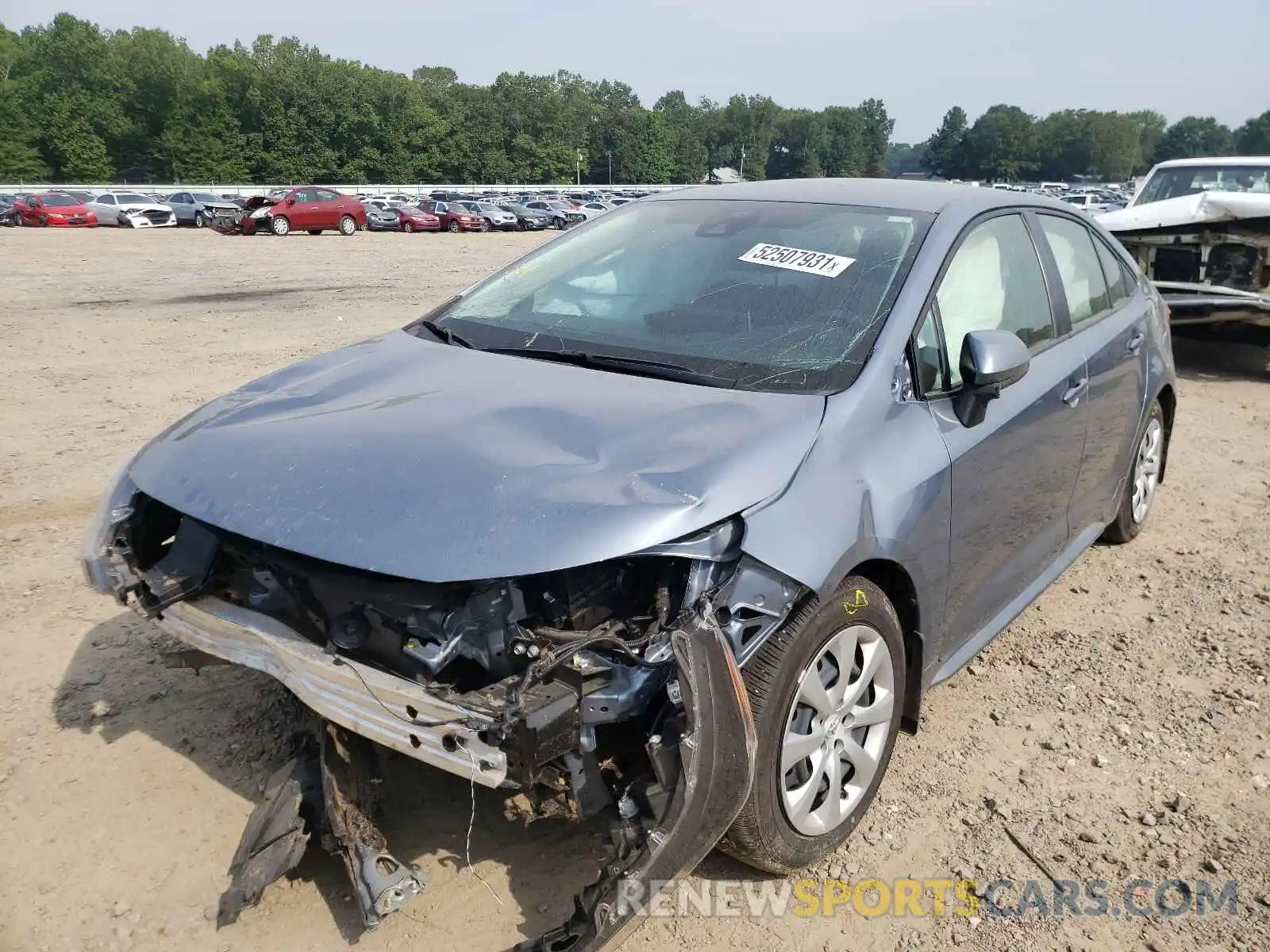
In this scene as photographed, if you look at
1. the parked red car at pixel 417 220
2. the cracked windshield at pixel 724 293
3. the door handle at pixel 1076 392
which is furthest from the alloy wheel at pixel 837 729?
the parked red car at pixel 417 220

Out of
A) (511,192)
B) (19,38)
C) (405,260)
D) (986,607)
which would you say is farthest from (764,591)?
(19,38)

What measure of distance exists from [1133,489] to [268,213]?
31.1 m

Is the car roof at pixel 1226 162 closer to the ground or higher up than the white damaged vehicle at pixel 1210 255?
higher up

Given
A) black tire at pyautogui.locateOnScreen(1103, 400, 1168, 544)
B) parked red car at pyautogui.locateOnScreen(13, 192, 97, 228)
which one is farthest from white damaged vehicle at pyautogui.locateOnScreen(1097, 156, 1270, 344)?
parked red car at pyautogui.locateOnScreen(13, 192, 97, 228)

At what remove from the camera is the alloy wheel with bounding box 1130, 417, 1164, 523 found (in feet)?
15.5

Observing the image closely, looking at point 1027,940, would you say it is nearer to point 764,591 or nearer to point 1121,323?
point 764,591

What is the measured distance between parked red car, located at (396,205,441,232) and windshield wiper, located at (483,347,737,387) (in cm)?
3669

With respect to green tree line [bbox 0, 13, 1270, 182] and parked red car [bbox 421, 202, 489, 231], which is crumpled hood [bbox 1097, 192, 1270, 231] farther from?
green tree line [bbox 0, 13, 1270, 182]

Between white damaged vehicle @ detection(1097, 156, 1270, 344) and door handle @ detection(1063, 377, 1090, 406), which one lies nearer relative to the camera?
door handle @ detection(1063, 377, 1090, 406)

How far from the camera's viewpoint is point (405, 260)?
22.4m

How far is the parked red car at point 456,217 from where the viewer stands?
39.6 meters

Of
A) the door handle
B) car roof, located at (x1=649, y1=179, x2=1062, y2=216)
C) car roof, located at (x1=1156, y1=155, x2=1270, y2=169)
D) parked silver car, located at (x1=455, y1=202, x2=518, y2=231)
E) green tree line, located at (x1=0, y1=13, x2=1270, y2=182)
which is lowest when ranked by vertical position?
parked silver car, located at (x1=455, y1=202, x2=518, y2=231)

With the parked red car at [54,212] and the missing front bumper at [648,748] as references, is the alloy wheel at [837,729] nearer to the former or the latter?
the missing front bumper at [648,748]
